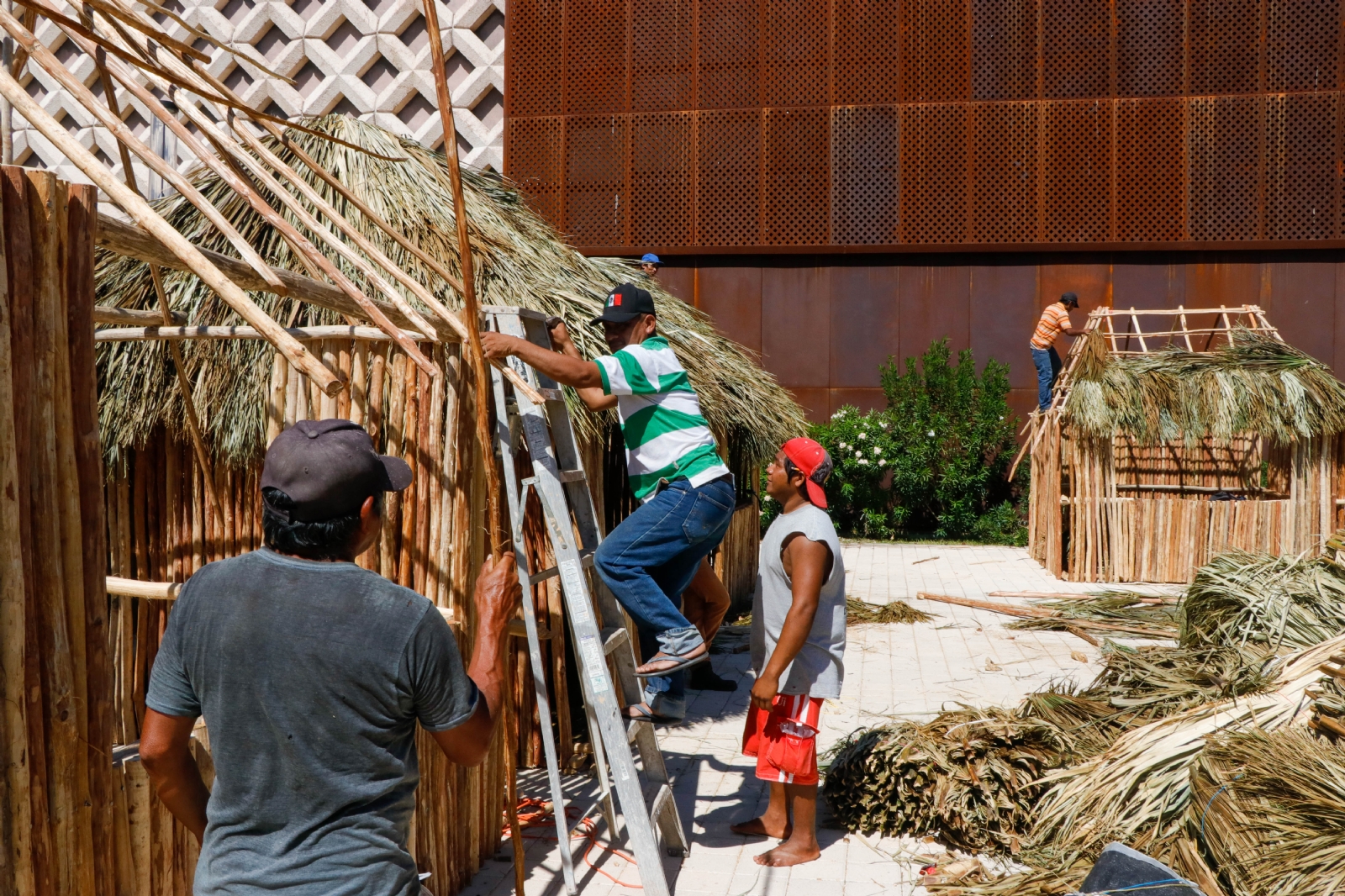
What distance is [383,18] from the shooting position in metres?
16.7

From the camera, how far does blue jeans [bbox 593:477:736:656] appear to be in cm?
470

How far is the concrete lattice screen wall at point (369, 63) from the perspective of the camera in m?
16.6

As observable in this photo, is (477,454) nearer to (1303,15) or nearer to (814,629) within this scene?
(814,629)

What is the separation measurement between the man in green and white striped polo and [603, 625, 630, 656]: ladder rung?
5.0 inches

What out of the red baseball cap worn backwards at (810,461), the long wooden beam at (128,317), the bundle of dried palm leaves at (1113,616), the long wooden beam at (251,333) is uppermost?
the long wooden beam at (128,317)

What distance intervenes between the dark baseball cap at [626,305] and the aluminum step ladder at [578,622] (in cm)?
30

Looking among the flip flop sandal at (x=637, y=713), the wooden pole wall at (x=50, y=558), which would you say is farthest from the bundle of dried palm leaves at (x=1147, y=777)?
the wooden pole wall at (x=50, y=558)

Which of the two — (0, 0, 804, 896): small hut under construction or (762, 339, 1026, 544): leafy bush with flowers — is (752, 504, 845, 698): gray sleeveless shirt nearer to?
(0, 0, 804, 896): small hut under construction

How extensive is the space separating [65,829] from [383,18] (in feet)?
52.6

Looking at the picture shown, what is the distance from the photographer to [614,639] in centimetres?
450

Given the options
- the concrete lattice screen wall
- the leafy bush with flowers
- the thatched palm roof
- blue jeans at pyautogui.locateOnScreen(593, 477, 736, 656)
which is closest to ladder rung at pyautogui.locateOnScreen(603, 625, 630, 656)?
blue jeans at pyautogui.locateOnScreen(593, 477, 736, 656)

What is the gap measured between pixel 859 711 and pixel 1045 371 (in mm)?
9302

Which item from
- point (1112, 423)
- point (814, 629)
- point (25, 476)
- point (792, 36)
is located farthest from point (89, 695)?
point (792, 36)

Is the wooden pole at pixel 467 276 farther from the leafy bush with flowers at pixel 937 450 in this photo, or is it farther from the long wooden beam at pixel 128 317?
the leafy bush with flowers at pixel 937 450
